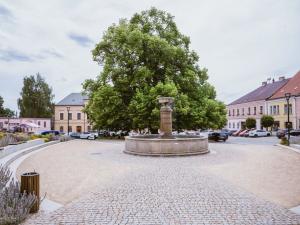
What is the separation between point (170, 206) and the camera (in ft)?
23.2

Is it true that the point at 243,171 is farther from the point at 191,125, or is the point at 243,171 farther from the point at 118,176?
the point at 191,125

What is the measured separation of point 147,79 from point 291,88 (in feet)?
101

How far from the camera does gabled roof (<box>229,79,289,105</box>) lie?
56.8 m

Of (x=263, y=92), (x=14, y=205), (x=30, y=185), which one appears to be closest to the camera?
(x=14, y=205)

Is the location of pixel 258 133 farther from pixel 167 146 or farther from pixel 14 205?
pixel 14 205

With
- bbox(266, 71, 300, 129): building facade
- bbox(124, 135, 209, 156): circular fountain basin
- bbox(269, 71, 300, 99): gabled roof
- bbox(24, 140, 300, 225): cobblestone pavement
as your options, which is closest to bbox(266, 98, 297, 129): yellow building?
bbox(266, 71, 300, 129): building facade

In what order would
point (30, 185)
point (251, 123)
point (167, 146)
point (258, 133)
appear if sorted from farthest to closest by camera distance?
point (251, 123), point (258, 133), point (167, 146), point (30, 185)

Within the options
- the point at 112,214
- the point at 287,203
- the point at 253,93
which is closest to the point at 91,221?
the point at 112,214

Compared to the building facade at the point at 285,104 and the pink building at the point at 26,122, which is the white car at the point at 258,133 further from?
the pink building at the point at 26,122

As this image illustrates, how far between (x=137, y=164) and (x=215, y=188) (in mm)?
5565

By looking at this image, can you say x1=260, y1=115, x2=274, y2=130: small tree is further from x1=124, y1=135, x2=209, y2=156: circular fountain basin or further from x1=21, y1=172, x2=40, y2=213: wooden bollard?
x1=21, y1=172, x2=40, y2=213: wooden bollard

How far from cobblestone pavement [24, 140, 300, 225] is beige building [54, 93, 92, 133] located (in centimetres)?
6210

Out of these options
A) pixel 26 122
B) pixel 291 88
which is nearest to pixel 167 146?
pixel 291 88

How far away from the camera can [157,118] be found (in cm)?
3045
